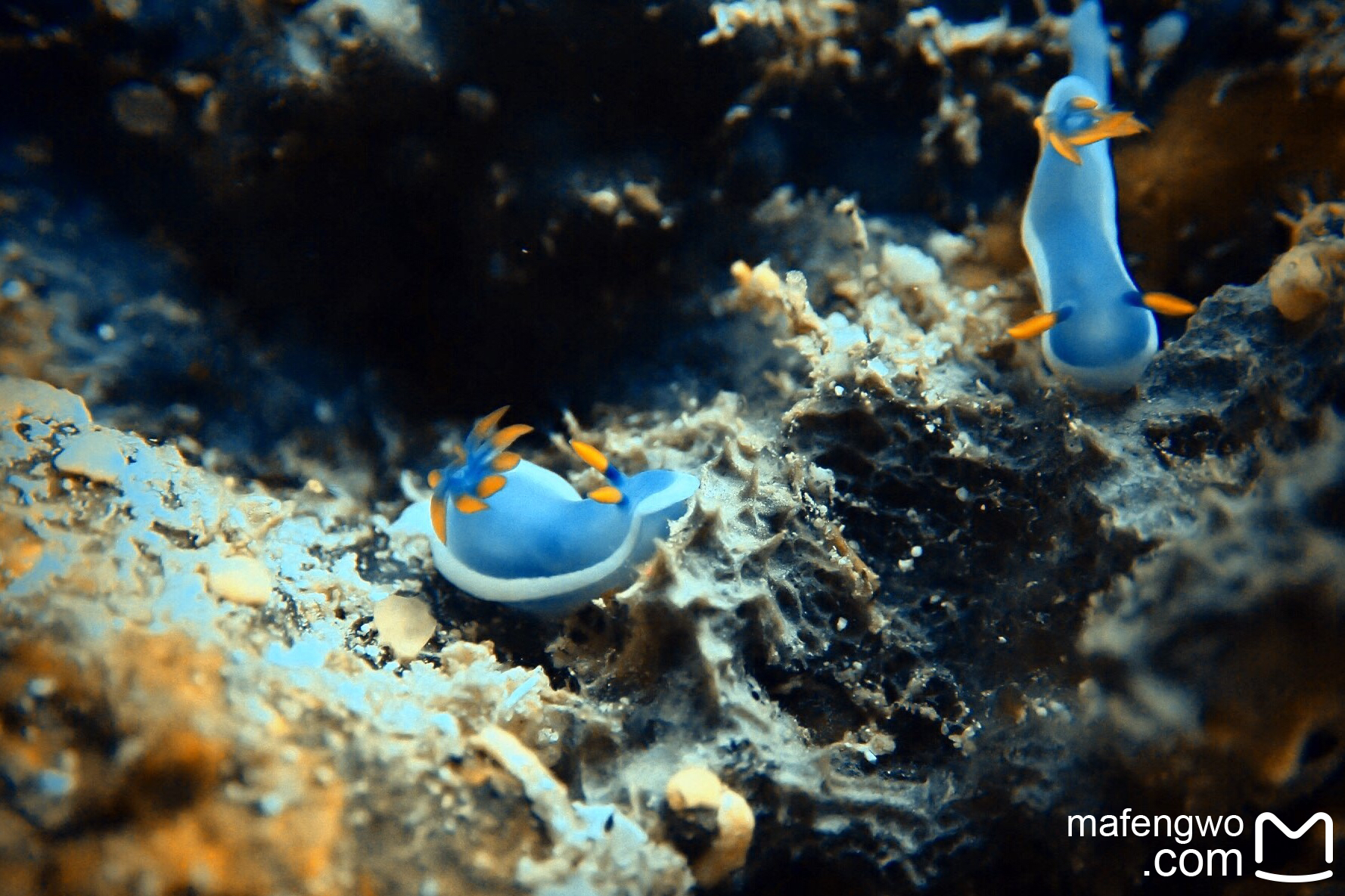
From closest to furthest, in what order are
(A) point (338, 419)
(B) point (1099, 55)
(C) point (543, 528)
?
(C) point (543, 528)
(A) point (338, 419)
(B) point (1099, 55)

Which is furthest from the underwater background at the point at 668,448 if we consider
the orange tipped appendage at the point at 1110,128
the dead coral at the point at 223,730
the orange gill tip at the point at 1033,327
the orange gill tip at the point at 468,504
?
the orange tipped appendage at the point at 1110,128

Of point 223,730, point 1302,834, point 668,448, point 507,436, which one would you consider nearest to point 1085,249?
point 668,448

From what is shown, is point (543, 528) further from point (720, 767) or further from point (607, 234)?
point (607, 234)

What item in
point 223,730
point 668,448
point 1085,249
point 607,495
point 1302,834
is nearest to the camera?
point 223,730

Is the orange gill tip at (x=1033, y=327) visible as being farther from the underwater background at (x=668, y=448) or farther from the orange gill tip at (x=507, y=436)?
the orange gill tip at (x=507, y=436)

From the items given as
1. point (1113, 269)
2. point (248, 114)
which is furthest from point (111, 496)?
point (1113, 269)

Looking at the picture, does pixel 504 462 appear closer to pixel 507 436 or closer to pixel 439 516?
pixel 507 436
